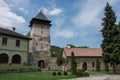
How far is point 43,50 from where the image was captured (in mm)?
38000

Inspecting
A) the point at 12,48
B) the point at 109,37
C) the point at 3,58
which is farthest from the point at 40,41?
the point at 109,37

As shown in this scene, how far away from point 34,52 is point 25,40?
621 cm

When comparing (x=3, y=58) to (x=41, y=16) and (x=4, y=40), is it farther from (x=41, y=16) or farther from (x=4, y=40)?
(x=41, y=16)

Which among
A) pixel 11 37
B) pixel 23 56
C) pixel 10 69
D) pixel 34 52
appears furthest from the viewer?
pixel 34 52

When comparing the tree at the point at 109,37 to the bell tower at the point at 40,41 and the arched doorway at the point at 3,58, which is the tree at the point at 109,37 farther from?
the arched doorway at the point at 3,58

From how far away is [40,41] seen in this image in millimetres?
38188

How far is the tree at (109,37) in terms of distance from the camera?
27.2 meters

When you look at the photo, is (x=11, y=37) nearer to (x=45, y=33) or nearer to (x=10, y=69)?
(x=10, y=69)

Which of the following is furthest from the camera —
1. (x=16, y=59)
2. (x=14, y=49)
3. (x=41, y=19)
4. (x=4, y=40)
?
(x=41, y=19)

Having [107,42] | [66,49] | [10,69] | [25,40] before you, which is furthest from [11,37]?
[107,42]

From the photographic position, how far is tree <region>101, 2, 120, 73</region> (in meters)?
27.2

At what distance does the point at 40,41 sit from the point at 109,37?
16641 millimetres

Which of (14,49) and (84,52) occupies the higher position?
(14,49)

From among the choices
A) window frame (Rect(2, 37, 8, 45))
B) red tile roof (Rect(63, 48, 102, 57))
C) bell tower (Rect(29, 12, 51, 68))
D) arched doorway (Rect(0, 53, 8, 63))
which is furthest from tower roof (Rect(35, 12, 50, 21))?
arched doorway (Rect(0, 53, 8, 63))
